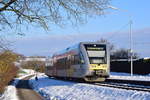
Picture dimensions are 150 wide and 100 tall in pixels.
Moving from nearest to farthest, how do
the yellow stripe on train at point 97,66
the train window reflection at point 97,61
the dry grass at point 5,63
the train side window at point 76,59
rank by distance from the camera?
1. the dry grass at point 5,63
2. the yellow stripe on train at point 97,66
3. the train window reflection at point 97,61
4. the train side window at point 76,59

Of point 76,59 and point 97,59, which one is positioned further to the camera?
point 76,59

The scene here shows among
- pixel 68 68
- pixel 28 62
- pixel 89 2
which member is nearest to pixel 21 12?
pixel 89 2

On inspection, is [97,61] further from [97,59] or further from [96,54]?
[96,54]

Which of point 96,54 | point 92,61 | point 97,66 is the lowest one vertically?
point 97,66

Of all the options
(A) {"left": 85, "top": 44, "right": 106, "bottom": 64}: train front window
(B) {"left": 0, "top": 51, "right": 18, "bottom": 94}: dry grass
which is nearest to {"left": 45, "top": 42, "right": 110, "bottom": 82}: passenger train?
(A) {"left": 85, "top": 44, "right": 106, "bottom": 64}: train front window

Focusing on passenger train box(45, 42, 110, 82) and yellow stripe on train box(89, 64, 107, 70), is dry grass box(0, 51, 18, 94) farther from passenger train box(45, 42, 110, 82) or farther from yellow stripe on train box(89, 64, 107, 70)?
yellow stripe on train box(89, 64, 107, 70)

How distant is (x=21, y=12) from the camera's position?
12289 millimetres

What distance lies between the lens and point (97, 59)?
31.2 meters

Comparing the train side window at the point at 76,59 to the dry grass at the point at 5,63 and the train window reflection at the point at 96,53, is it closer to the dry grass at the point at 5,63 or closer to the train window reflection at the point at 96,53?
the train window reflection at the point at 96,53

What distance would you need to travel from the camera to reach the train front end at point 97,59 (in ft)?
101

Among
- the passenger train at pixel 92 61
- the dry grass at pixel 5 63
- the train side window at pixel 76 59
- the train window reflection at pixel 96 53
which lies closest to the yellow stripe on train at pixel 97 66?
the passenger train at pixel 92 61

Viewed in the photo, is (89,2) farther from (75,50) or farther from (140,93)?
(75,50)

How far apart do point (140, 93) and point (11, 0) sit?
953cm

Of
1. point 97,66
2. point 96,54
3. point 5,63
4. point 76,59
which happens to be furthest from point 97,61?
point 5,63
